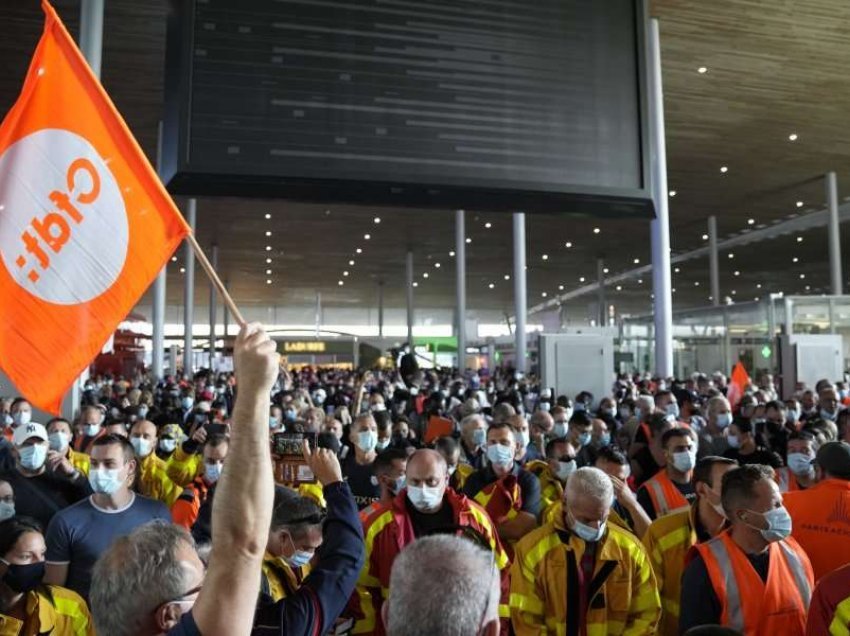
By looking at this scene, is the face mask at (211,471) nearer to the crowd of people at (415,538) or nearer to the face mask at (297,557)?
the crowd of people at (415,538)

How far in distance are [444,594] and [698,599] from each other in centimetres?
184

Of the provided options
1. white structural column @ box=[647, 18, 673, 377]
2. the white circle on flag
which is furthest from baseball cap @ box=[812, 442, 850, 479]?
white structural column @ box=[647, 18, 673, 377]

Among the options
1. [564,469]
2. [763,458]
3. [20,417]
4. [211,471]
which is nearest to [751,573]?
[564,469]

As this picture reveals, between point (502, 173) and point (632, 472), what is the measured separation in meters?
3.16

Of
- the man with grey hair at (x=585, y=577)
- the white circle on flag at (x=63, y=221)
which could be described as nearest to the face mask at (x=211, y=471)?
the man with grey hair at (x=585, y=577)

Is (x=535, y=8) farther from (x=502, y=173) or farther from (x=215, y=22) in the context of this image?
(x=215, y=22)

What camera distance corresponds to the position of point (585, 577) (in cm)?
338

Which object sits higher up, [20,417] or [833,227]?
[833,227]

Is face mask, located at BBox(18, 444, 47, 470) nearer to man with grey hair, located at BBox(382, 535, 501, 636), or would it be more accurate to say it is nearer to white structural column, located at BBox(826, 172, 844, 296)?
man with grey hair, located at BBox(382, 535, 501, 636)

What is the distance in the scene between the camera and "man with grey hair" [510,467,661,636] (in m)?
3.31

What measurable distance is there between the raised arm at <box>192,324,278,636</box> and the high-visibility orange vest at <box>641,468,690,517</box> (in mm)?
3772

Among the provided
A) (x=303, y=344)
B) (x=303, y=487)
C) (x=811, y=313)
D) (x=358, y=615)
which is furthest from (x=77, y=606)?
(x=303, y=344)

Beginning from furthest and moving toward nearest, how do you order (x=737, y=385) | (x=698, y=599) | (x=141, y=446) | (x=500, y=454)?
(x=737, y=385) → (x=141, y=446) → (x=500, y=454) → (x=698, y=599)

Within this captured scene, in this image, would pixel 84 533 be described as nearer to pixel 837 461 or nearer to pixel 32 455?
pixel 32 455
